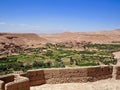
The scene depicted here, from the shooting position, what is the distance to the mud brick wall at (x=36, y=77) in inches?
535

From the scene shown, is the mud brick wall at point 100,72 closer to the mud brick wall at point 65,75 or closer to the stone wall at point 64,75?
the stone wall at point 64,75

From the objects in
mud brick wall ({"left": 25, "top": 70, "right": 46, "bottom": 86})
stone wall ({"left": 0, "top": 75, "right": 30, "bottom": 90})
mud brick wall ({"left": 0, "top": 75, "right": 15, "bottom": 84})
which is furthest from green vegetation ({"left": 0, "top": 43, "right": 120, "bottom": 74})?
stone wall ({"left": 0, "top": 75, "right": 30, "bottom": 90})

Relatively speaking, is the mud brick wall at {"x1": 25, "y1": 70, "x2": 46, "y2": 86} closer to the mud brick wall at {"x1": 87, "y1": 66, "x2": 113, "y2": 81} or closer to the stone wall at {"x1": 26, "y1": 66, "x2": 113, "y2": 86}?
the stone wall at {"x1": 26, "y1": 66, "x2": 113, "y2": 86}

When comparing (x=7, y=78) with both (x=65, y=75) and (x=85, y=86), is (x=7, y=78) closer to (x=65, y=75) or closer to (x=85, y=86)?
(x=65, y=75)

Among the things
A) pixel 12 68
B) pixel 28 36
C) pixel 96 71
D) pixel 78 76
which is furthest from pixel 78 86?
pixel 28 36

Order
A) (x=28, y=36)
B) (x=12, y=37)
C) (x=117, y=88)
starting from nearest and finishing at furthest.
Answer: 1. (x=117, y=88)
2. (x=12, y=37)
3. (x=28, y=36)

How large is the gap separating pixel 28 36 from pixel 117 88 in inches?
3224

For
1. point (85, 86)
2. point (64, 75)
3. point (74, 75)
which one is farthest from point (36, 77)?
point (85, 86)

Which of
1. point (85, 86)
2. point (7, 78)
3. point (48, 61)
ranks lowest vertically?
point (48, 61)

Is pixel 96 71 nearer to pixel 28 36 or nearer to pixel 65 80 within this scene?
pixel 65 80

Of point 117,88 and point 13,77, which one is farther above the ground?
point 13,77

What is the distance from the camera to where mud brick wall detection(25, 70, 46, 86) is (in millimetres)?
13598

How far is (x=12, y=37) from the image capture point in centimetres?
8019

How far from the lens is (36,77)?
45.6 feet
